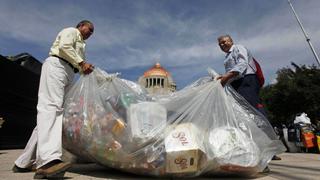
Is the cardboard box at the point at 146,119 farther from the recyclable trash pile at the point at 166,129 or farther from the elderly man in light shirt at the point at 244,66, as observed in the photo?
the elderly man in light shirt at the point at 244,66

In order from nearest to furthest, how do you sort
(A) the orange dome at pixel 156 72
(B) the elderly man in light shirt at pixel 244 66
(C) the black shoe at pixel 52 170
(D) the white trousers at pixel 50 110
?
1. (C) the black shoe at pixel 52 170
2. (D) the white trousers at pixel 50 110
3. (B) the elderly man in light shirt at pixel 244 66
4. (A) the orange dome at pixel 156 72

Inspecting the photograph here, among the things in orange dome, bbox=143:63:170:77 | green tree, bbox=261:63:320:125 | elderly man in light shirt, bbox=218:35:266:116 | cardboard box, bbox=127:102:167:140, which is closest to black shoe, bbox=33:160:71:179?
cardboard box, bbox=127:102:167:140

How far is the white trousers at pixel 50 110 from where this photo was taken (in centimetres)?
249

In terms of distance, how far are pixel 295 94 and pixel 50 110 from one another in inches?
1100

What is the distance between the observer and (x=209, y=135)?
2.60 m

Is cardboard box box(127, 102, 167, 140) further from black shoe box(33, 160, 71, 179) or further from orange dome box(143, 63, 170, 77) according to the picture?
orange dome box(143, 63, 170, 77)

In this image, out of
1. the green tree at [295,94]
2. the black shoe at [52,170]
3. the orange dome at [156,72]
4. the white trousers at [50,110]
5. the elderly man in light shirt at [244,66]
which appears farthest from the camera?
the orange dome at [156,72]

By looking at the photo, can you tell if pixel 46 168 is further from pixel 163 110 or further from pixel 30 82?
pixel 30 82

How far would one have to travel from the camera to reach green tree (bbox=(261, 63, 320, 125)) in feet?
86.7

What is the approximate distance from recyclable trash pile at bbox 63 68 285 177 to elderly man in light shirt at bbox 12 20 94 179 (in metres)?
0.15

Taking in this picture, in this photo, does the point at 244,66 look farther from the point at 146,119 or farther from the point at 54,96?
the point at 54,96

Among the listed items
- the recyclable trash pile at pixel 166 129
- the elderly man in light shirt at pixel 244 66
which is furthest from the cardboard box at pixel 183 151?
the elderly man in light shirt at pixel 244 66

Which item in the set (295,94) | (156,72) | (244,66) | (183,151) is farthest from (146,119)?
(156,72)

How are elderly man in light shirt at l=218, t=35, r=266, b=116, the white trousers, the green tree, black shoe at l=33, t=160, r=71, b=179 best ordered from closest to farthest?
black shoe at l=33, t=160, r=71, b=179
the white trousers
elderly man in light shirt at l=218, t=35, r=266, b=116
the green tree
